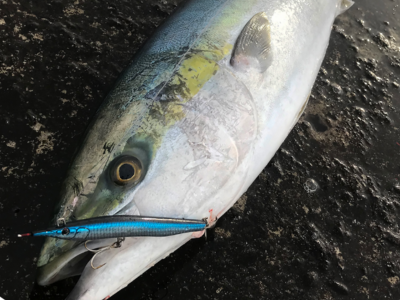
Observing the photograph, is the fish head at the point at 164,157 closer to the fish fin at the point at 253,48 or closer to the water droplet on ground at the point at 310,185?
the fish fin at the point at 253,48

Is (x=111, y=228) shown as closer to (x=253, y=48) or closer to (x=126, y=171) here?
(x=126, y=171)

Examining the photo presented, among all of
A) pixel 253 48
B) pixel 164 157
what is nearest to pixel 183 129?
pixel 164 157

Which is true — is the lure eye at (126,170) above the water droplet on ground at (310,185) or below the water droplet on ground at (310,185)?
above

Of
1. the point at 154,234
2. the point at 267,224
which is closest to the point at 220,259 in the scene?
the point at 267,224

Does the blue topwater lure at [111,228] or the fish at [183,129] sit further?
the fish at [183,129]

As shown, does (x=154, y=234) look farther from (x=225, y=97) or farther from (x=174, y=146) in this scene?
(x=225, y=97)

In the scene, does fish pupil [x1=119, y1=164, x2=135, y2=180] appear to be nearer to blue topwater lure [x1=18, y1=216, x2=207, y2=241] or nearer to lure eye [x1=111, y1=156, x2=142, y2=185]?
lure eye [x1=111, y1=156, x2=142, y2=185]

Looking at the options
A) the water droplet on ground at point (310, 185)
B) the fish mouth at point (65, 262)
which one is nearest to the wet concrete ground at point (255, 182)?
the water droplet on ground at point (310, 185)
